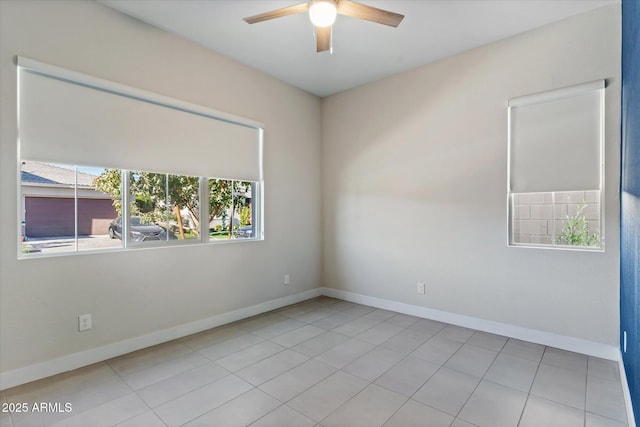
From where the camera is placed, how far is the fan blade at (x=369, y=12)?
2141 millimetres

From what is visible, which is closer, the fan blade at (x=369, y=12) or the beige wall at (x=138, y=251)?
the fan blade at (x=369, y=12)

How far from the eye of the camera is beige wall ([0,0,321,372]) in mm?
2246

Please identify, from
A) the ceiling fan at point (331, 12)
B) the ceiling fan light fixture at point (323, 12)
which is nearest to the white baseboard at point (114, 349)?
the ceiling fan at point (331, 12)

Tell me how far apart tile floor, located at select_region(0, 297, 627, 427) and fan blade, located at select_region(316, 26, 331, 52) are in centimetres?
263

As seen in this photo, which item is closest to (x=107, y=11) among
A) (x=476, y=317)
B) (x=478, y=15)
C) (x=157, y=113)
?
(x=157, y=113)

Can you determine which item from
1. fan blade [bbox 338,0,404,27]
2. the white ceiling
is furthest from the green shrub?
fan blade [bbox 338,0,404,27]

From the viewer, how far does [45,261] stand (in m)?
2.38

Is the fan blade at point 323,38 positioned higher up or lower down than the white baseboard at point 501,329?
higher up

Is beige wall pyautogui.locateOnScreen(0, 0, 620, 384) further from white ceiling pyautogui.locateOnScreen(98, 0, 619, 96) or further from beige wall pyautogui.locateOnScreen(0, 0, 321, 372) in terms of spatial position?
white ceiling pyautogui.locateOnScreen(98, 0, 619, 96)

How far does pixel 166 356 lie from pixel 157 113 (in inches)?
87.6

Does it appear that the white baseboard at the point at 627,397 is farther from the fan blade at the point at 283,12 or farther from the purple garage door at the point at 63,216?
the purple garage door at the point at 63,216

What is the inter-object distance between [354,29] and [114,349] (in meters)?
3.62

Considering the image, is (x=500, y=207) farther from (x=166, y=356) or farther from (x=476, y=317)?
(x=166, y=356)

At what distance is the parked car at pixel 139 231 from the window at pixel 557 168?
3.51 m
